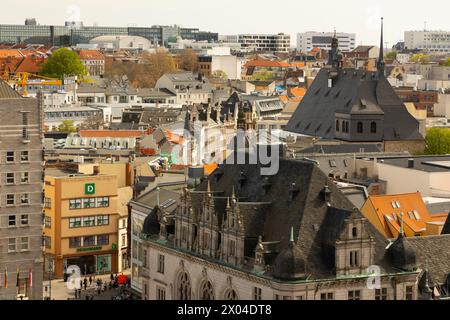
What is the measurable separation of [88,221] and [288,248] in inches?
1459

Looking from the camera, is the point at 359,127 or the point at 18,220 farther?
the point at 359,127

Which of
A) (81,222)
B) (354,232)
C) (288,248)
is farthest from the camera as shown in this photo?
(81,222)

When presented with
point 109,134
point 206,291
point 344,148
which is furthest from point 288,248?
point 109,134

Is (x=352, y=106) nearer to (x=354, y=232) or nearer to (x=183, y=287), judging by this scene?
(x=183, y=287)

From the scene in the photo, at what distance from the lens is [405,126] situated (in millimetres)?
117062

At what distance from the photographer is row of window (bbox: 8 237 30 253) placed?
250 ft

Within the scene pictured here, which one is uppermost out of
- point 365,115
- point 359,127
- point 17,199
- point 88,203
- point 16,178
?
point 365,115

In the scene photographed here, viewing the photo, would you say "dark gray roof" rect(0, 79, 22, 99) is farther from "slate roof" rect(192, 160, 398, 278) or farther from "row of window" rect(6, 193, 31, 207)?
"slate roof" rect(192, 160, 398, 278)

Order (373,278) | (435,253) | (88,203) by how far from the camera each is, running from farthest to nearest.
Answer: (88,203)
(435,253)
(373,278)

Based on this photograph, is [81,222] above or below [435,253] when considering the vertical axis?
below

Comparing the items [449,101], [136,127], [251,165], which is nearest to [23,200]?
[251,165]

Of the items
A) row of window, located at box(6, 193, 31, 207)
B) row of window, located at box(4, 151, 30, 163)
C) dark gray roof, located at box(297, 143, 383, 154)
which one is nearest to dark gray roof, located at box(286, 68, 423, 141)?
dark gray roof, located at box(297, 143, 383, 154)

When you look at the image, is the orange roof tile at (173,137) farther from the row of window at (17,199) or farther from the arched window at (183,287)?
the arched window at (183,287)

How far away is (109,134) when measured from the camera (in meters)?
130
